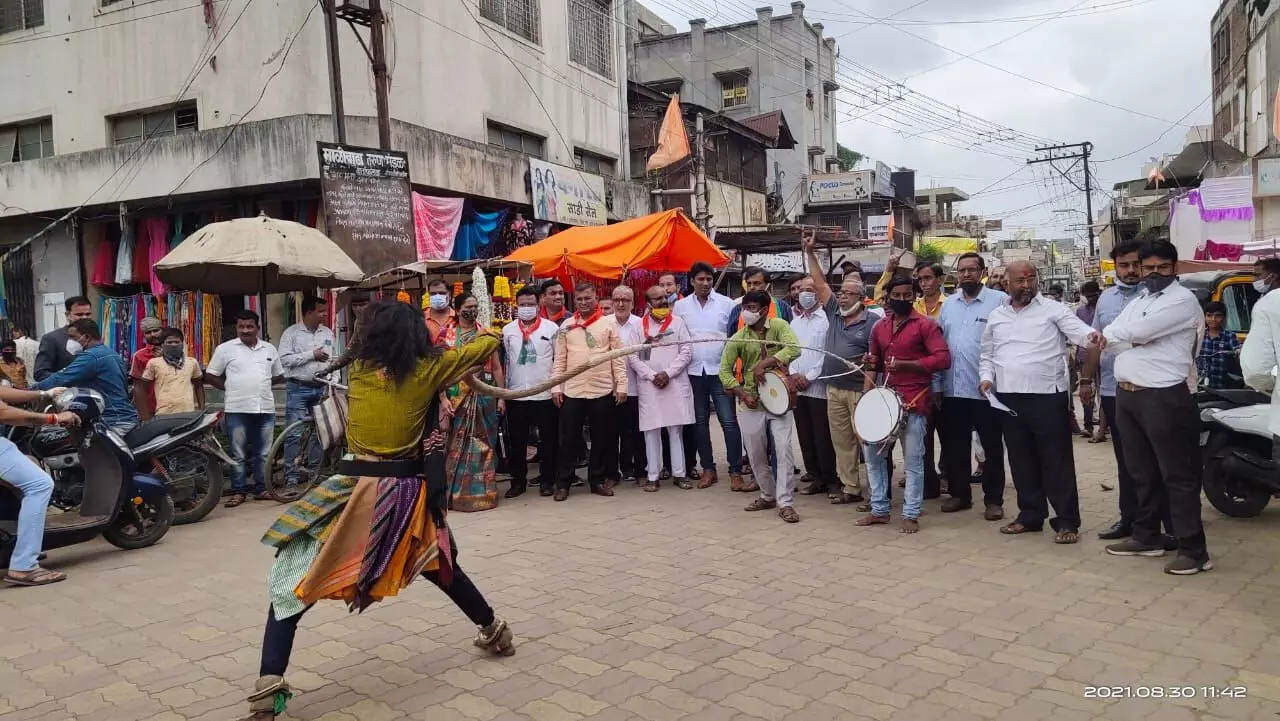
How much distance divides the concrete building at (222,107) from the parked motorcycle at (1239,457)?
1049cm

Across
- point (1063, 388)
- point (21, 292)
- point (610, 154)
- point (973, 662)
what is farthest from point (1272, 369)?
point (21, 292)

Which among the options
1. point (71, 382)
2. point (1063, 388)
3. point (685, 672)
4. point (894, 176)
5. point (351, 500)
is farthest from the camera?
point (894, 176)

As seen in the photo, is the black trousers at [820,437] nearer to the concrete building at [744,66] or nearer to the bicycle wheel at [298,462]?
the bicycle wheel at [298,462]

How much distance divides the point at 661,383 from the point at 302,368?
362 centimetres

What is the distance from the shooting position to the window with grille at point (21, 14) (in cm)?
1449

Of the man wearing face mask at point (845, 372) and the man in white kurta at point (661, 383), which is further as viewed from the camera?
the man in white kurta at point (661, 383)

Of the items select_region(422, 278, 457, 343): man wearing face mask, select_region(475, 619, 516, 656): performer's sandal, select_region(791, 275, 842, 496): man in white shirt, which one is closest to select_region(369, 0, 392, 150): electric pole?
select_region(422, 278, 457, 343): man wearing face mask

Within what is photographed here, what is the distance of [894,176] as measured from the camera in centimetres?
4047

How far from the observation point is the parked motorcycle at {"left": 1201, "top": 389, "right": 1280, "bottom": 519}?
6137mm

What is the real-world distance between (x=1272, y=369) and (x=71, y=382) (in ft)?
26.6

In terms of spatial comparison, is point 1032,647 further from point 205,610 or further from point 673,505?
point 205,610

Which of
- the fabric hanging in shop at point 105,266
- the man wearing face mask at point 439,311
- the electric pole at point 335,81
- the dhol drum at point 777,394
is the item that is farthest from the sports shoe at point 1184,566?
the fabric hanging in shop at point 105,266

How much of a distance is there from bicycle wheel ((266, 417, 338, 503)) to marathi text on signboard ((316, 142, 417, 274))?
102 inches

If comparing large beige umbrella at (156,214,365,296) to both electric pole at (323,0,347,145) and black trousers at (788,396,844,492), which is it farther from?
black trousers at (788,396,844,492)
